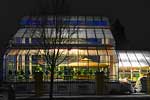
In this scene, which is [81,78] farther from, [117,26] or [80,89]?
[117,26]

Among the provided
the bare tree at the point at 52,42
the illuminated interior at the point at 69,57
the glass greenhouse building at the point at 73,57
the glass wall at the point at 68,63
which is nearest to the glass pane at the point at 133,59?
the glass greenhouse building at the point at 73,57

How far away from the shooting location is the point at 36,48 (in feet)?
172

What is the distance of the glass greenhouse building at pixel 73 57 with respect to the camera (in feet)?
162

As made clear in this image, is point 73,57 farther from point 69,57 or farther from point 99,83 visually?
point 99,83

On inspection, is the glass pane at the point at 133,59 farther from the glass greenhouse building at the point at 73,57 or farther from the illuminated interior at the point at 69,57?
the illuminated interior at the point at 69,57

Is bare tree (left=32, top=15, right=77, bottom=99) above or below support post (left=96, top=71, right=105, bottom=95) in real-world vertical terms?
above

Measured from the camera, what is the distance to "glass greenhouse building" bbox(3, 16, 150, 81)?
49344 millimetres

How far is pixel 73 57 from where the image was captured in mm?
51375

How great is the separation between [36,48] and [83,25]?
9984 millimetres

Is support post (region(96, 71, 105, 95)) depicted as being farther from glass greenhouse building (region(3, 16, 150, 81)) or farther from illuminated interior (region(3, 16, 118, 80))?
illuminated interior (region(3, 16, 118, 80))

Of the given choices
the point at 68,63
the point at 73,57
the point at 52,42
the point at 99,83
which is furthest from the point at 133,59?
the point at 52,42

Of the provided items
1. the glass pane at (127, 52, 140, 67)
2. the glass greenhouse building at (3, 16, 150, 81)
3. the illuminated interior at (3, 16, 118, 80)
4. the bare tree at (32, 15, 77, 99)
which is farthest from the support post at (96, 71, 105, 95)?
the glass pane at (127, 52, 140, 67)

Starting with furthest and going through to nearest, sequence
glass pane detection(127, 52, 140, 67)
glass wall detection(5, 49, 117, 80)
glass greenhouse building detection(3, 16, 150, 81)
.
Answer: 1. glass pane detection(127, 52, 140, 67)
2. glass wall detection(5, 49, 117, 80)
3. glass greenhouse building detection(3, 16, 150, 81)

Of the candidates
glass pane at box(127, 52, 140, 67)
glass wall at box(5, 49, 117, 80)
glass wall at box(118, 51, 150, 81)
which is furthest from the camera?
glass wall at box(118, 51, 150, 81)
